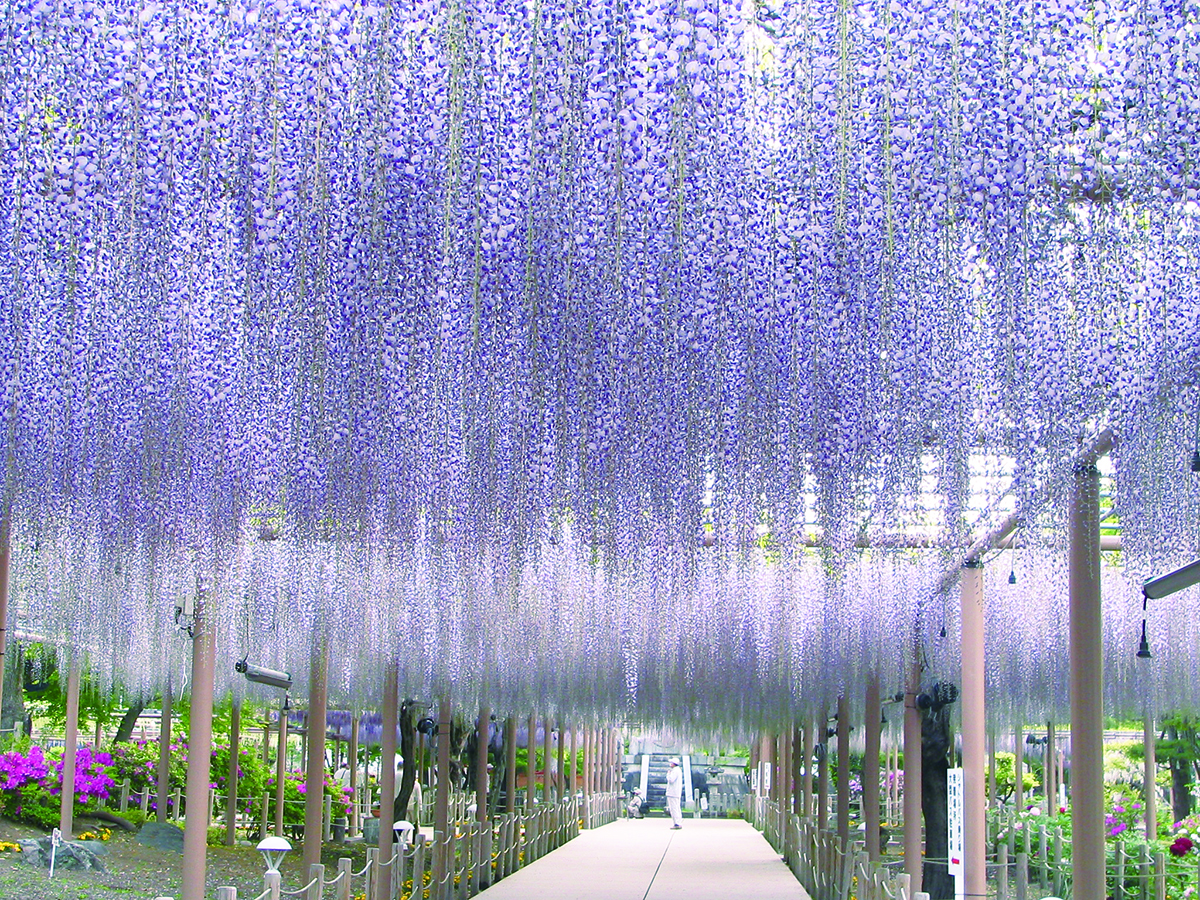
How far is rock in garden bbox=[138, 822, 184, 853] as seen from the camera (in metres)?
14.5

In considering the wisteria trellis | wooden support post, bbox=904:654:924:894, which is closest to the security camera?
the wisteria trellis

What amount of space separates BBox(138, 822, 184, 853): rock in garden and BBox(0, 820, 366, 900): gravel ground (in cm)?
11

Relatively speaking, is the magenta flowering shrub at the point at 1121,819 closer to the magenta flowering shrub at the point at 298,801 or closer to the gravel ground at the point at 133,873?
the gravel ground at the point at 133,873

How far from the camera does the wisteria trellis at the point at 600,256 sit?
3449 mm

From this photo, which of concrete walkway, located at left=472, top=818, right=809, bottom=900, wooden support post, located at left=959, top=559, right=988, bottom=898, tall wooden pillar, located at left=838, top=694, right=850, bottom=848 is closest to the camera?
wooden support post, located at left=959, top=559, right=988, bottom=898

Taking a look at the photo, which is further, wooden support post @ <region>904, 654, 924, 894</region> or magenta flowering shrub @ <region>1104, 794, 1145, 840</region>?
magenta flowering shrub @ <region>1104, 794, 1145, 840</region>

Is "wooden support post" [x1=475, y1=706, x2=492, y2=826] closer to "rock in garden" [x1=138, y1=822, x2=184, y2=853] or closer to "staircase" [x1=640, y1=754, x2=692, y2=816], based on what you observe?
"rock in garden" [x1=138, y1=822, x2=184, y2=853]

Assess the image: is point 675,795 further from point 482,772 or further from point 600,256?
point 600,256

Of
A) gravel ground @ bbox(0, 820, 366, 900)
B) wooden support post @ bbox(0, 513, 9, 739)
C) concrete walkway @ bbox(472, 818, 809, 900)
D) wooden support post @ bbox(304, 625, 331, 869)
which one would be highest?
wooden support post @ bbox(0, 513, 9, 739)

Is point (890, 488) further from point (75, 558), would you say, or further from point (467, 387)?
point (75, 558)

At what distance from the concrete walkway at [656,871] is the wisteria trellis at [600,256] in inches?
294

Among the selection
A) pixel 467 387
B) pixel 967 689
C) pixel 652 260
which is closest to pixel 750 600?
pixel 967 689

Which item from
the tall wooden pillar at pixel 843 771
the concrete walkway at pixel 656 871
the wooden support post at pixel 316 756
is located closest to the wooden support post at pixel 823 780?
the concrete walkway at pixel 656 871

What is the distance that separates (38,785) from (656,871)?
23.8ft
